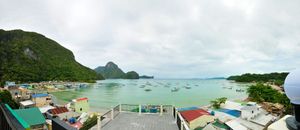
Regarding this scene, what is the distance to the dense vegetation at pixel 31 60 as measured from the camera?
7050cm

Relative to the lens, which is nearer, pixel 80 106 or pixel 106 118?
pixel 106 118

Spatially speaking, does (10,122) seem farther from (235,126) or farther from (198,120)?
(235,126)

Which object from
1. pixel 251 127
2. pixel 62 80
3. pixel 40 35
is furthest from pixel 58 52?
pixel 251 127

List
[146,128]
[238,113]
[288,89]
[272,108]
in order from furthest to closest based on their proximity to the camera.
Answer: [272,108]
[238,113]
[146,128]
[288,89]

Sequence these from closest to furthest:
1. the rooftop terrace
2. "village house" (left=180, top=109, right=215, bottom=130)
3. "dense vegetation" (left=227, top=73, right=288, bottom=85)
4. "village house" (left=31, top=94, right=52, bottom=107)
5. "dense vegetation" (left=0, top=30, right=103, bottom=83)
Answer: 1. the rooftop terrace
2. "village house" (left=180, top=109, right=215, bottom=130)
3. "village house" (left=31, top=94, right=52, bottom=107)
4. "dense vegetation" (left=0, top=30, right=103, bottom=83)
5. "dense vegetation" (left=227, top=73, right=288, bottom=85)

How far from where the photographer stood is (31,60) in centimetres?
8450

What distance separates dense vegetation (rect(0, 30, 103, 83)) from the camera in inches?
2776

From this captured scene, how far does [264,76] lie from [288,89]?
110586mm

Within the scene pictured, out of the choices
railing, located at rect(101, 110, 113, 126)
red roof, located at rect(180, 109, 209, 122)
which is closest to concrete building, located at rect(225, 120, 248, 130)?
red roof, located at rect(180, 109, 209, 122)

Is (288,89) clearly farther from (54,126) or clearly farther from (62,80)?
(62,80)

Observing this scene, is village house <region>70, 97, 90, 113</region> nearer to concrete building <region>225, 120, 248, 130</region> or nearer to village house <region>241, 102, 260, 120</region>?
concrete building <region>225, 120, 248, 130</region>

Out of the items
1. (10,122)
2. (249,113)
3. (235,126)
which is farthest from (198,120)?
(10,122)

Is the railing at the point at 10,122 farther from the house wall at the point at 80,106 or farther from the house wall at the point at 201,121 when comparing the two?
the house wall at the point at 80,106

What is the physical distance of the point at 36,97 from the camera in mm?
26781
